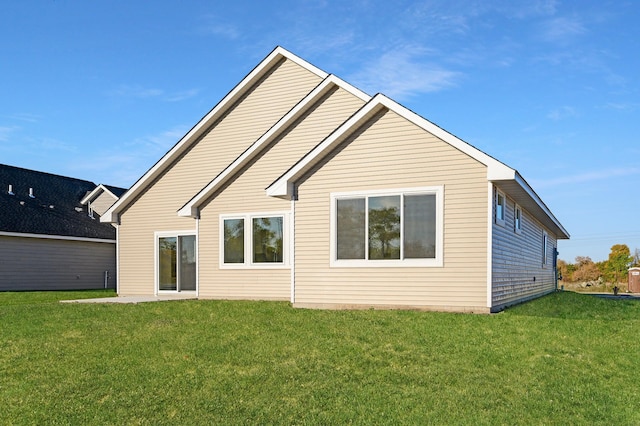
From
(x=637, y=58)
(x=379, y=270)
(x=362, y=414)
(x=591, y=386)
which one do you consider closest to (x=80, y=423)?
(x=362, y=414)

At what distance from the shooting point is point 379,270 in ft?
41.0

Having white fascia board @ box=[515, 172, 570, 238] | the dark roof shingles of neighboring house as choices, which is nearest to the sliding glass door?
white fascia board @ box=[515, 172, 570, 238]

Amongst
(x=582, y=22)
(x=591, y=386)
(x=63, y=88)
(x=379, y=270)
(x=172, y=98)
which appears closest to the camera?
(x=591, y=386)

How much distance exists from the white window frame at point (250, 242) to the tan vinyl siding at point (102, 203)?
16.1m

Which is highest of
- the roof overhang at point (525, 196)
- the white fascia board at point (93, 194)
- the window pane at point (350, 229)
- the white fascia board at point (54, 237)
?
the white fascia board at point (93, 194)

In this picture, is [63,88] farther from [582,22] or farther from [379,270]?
[582,22]

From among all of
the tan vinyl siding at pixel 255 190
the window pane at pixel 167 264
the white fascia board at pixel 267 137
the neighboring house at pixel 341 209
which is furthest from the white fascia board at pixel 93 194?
the tan vinyl siding at pixel 255 190

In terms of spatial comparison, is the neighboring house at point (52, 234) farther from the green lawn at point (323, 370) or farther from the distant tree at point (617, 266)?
the distant tree at point (617, 266)

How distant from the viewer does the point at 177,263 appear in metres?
18.9

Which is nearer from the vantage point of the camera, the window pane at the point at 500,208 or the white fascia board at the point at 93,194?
the window pane at the point at 500,208

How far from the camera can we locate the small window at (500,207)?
1265 centimetres

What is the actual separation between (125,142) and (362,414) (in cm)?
1620

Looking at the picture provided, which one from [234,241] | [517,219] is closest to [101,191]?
[234,241]

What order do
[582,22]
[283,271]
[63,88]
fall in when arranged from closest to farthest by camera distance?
[582,22], [283,271], [63,88]
